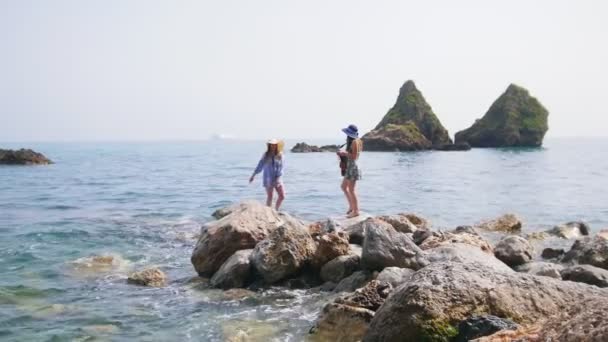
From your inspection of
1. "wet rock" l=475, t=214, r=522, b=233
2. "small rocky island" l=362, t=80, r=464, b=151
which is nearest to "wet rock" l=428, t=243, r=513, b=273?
"wet rock" l=475, t=214, r=522, b=233

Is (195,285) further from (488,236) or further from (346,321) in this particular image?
(488,236)

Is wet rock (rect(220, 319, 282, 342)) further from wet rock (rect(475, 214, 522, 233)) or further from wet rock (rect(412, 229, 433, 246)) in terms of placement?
wet rock (rect(475, 214, 522, 233))

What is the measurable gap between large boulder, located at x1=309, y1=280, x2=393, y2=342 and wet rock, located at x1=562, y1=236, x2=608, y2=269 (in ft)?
18.1

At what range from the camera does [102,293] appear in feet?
33.5

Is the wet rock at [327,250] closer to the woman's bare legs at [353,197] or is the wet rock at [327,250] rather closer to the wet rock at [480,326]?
the woman's bare legs at [353,197]

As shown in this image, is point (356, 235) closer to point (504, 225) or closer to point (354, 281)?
point (354, 281)

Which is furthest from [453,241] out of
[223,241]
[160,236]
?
[160,236]

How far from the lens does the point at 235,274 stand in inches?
404

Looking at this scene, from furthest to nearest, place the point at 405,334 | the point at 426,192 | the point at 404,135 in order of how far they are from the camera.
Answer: the point at 404,135 < the point at 426,192 < the point at 405,334

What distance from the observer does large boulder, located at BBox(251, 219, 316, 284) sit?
10.1 metres

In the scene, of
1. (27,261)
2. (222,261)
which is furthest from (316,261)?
(27,261)

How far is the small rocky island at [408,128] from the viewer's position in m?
86.2

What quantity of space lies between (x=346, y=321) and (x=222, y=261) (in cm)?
450

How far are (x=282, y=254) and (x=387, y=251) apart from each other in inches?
77.0
